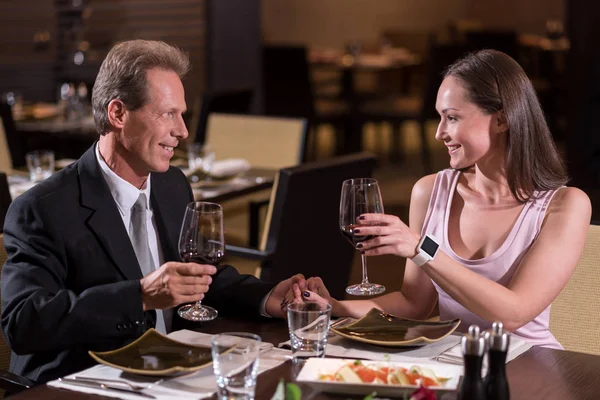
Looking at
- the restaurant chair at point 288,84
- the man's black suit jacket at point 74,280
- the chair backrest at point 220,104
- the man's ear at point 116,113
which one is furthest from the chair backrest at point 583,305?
the restaurant chair at point 288,84

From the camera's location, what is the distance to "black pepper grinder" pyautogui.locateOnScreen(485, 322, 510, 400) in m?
1.46

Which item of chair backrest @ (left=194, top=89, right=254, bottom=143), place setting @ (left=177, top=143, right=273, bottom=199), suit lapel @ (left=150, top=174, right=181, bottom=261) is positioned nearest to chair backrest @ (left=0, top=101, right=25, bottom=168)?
chair backrest @ (left=194, top=89, right=254, bottom=143)

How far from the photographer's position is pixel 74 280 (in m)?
2.13

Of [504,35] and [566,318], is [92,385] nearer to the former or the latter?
[566,318]

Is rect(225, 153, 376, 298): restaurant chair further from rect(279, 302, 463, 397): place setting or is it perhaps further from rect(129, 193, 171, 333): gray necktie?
rect(279, 302, 463, 397): place setting

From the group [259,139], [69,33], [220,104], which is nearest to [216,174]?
[259,139]

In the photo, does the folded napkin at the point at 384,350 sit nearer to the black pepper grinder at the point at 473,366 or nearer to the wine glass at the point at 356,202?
the wine glass at the point at 356,202

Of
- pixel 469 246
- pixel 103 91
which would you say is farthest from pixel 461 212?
pixel 103 91

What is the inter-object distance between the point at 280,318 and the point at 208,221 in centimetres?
40

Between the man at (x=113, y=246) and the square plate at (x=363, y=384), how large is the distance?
0.96ft

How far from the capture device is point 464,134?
2.27m

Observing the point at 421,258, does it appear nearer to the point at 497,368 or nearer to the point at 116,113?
the point at 497,368

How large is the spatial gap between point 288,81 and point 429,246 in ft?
21.1

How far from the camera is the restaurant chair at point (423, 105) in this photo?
789 centimetres
